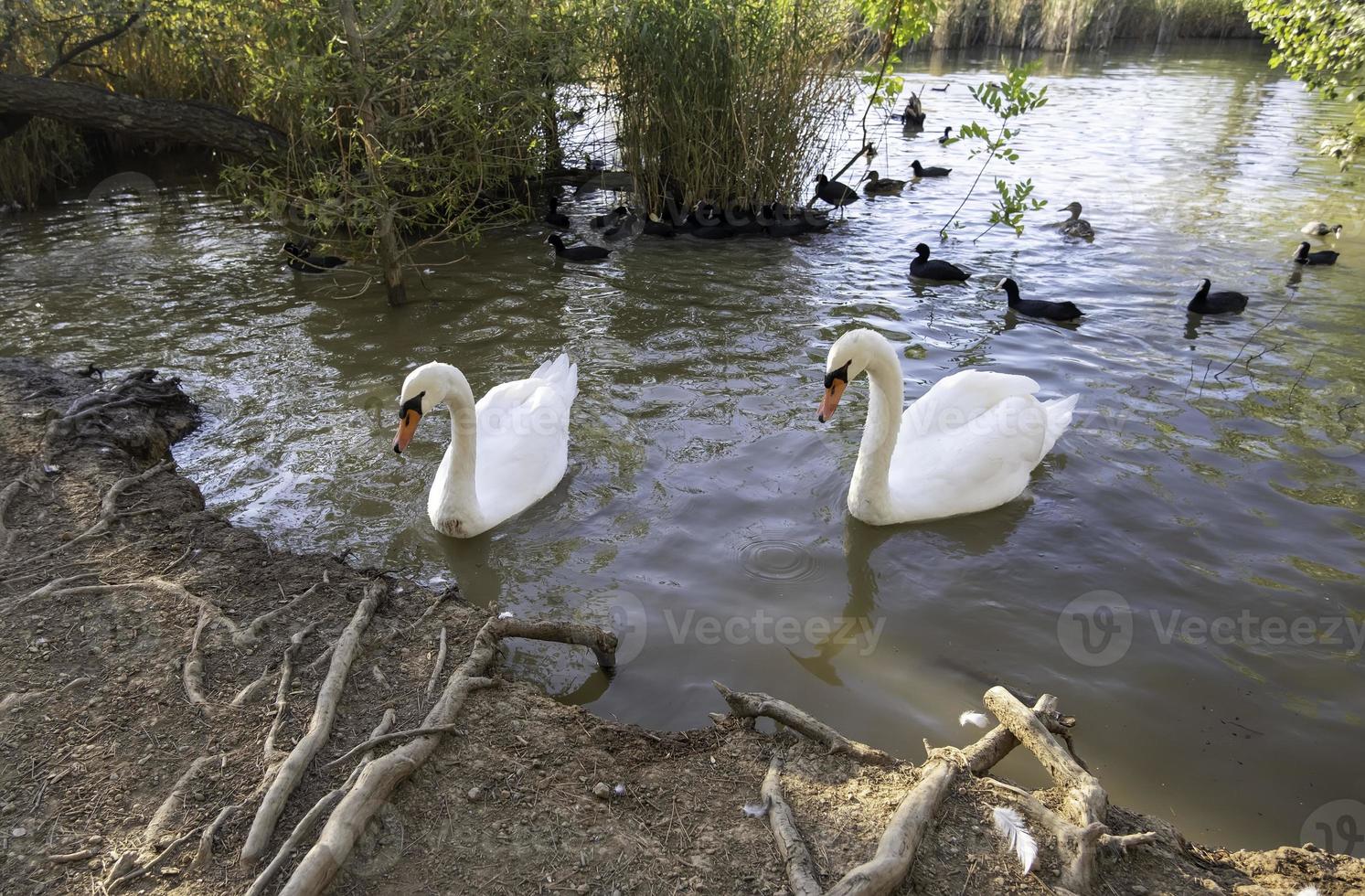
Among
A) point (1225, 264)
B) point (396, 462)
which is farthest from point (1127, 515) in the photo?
point (1225, 264)

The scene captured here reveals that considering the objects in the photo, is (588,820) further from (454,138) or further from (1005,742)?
(454,138)

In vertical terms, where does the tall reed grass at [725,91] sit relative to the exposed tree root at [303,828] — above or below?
above

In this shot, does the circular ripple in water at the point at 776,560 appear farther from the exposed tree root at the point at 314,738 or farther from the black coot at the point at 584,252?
the black coot at the point at 584,252

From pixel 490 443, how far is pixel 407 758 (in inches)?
113

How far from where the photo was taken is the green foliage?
9.28 m

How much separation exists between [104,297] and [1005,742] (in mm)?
9298

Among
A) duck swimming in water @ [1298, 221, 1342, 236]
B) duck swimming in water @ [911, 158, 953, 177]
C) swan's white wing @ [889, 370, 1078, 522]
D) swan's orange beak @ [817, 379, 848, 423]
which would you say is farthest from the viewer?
duck swimming in water @ [911, 158, 953, 177]

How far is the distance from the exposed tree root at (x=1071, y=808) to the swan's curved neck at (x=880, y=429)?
187 centimetres

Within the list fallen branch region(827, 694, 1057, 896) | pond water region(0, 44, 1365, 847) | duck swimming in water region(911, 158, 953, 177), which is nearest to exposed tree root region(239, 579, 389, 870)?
pond water region(0, 44, 1365, 847)

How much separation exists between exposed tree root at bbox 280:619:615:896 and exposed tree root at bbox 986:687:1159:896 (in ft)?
5.80

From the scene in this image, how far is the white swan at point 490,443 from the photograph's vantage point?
4.83 m

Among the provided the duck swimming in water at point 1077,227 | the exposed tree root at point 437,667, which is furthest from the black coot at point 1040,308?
the exposed tree root at point 437,667

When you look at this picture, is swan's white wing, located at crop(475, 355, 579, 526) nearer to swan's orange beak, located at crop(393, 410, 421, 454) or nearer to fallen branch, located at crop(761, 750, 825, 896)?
swan's orange beak, located at crop(393, 410, 421, 454)

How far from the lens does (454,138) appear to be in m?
9.83
